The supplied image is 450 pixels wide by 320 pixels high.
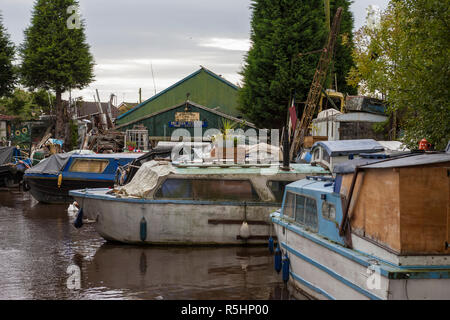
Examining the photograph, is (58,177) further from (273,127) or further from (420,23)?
(273,127)

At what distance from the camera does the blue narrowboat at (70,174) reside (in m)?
20.8

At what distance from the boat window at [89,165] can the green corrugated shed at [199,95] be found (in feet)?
61.9

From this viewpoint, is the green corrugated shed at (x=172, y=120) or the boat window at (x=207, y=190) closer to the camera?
the boat window at (x=207, y=190)

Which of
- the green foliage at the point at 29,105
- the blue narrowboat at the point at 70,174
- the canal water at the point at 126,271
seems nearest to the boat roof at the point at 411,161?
the canal water at the point at 126,271

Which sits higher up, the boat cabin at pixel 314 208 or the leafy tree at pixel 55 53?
the leafy tree at pixel 55 53

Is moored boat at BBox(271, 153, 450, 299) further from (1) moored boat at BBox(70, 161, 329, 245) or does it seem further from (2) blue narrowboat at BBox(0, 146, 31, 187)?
(2) blue narrowboat at BBox(0, 146, 31, 187)

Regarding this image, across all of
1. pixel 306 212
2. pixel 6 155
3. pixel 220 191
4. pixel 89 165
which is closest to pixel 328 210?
pixel 306 212

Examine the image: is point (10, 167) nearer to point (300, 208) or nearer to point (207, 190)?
point (207, 190)

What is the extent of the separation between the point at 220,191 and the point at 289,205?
3.03 meters

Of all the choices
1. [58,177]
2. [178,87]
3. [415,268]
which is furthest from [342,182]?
[178,87]

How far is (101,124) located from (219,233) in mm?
32834

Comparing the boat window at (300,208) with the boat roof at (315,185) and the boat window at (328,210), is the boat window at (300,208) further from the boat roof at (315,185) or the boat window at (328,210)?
the boat window at (328,210)

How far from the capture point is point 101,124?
43469 mm

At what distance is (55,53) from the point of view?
43.6 m
